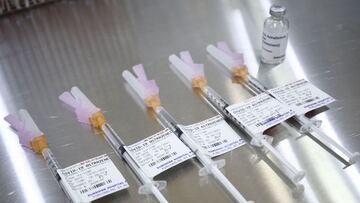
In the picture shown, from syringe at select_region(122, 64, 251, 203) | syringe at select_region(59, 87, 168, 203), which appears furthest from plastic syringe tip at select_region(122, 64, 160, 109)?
syringe at select_region(59, 87, 168, 203)

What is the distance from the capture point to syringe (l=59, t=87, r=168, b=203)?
31.9 inches

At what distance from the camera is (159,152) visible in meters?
0.86

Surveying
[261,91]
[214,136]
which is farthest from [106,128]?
[261,91]

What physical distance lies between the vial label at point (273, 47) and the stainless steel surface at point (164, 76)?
0.03 m

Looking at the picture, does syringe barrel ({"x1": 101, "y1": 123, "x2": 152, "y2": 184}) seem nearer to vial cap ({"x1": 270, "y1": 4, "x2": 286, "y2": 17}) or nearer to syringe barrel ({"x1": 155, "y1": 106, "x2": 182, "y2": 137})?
syringe barrel ({"x1": 155, "y1": 106, "x2": 182, "y2": 137})

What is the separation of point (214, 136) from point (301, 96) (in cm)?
22

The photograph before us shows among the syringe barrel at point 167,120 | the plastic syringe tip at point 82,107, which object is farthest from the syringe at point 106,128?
the syringe barrel at point 167,120

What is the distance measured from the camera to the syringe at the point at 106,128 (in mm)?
810

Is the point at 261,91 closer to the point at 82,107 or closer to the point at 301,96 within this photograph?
the point at 301,96

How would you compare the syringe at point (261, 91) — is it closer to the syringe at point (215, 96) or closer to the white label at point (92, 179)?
the syringe at point (215, 96)

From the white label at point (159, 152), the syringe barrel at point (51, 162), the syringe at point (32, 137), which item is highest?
the syringe at point (32, 137)

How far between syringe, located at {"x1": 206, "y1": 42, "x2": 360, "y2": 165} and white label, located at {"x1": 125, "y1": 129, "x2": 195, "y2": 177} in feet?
0.79

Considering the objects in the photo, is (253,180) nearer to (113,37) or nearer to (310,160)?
(310,160)

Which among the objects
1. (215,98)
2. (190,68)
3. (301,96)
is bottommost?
(301,96)
